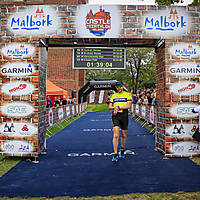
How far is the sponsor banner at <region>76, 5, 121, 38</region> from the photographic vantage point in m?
5.37

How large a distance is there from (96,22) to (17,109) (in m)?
2.89

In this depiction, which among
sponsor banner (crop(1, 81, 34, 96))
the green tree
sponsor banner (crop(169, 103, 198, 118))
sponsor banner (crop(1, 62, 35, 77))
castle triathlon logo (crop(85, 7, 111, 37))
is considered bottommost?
sponsor banner (crop(169, 103, 198, 118))

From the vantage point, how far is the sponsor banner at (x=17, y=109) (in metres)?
5.33

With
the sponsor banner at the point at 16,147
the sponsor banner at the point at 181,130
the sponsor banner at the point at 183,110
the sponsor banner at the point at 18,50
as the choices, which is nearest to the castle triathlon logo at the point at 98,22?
the sponsor banner at the point at 18,50

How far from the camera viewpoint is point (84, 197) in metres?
3.10

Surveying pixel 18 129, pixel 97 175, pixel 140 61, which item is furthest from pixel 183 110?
pixel 140 61

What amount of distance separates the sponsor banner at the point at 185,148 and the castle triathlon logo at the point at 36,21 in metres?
4.14

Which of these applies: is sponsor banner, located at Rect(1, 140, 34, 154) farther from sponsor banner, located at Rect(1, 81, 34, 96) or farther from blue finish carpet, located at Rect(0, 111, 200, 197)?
sponsor banner, located at Rect(1, 81, 34, 96)

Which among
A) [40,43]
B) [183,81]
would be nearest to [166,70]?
[183,81]

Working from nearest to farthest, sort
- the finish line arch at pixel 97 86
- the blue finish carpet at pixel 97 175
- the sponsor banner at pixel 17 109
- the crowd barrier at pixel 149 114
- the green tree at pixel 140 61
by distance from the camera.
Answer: the blue finish carpet at pixel 97 175 < the sponsor banner at pixel 17 109 < the crowd barrier at pixel 149 114 < the finish line arch at pixel 97 86 < the green tree at pixel 140 61

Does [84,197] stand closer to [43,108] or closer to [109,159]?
[109,159]

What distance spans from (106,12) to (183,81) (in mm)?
2568

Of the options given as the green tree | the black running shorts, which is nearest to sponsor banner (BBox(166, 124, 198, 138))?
the black running shorts

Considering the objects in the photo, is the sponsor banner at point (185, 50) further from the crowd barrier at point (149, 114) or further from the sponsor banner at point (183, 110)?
the crowd barrier at point (149, 114)
